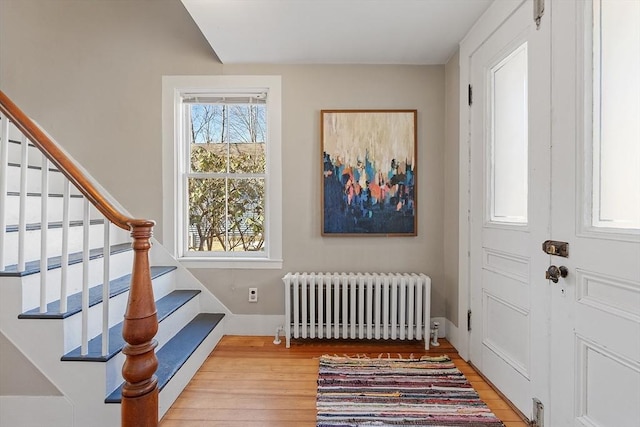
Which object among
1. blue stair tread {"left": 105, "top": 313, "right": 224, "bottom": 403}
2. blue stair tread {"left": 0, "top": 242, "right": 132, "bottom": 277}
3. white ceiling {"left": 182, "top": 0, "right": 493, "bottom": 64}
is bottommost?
blue stair tread {"left": 105, "top": 313, "right": 224, "bottom": 403}

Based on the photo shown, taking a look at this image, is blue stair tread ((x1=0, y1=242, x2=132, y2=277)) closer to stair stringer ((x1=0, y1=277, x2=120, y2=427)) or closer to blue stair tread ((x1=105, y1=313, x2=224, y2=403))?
stair stringer ((x1=0, y1=277, x2=120, y2=427))

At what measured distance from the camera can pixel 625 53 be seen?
1197 millimetres

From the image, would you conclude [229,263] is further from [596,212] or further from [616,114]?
[616,114]

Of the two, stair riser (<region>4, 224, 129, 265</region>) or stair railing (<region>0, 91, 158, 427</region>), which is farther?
stair riser (<region>4, 224, 129, 265</region>)

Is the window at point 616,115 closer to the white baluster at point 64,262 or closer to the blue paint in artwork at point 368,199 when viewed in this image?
the blue paint in artwork at point 368,199

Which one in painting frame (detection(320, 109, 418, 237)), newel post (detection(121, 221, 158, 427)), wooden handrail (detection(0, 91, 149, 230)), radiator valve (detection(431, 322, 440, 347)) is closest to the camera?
newel post (detection(121, 221, 158, 427))

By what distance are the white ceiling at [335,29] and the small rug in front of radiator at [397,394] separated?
7.73 feet

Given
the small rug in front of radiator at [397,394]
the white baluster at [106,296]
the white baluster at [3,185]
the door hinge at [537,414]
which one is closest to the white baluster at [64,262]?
the white baluster at [106,296]

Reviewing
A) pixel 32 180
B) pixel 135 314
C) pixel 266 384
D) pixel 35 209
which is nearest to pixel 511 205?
pixel 266 384

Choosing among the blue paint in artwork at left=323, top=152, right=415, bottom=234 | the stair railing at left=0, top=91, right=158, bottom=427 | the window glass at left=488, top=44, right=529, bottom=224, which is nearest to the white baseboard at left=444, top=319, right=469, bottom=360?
the blue paint in artwork at left=323, top=152, right=415, bottom=234

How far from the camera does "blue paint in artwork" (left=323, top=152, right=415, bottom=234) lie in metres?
2.78

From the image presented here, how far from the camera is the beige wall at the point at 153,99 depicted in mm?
2809

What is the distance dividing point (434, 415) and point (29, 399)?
2.08 meters

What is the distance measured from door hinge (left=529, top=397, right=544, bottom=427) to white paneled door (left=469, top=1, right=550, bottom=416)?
32mm
